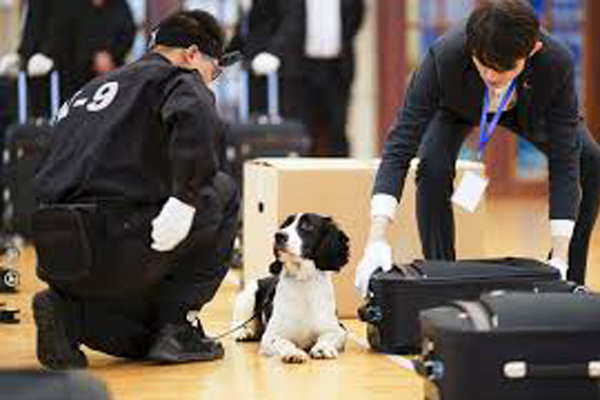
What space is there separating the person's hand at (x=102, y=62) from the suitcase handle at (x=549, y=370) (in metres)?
5.70

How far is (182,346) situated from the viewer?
4.14 m

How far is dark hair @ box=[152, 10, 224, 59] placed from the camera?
4.22m

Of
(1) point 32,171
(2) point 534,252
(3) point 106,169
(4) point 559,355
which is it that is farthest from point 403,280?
(1) point 32,171

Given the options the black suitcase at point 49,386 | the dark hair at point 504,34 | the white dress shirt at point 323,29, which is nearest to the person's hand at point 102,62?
the white dress shirt at point 323,29

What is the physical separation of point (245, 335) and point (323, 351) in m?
0.44

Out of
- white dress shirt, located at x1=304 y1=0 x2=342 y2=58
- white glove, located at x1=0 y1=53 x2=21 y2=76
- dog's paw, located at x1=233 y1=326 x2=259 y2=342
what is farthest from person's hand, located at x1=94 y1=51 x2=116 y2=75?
dog's paw, located at x1=233 y1=326 x2=259 y2=342

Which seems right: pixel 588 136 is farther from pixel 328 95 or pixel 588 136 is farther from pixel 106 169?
pixel 328 95

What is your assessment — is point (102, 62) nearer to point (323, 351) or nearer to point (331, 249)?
point (331, 249)

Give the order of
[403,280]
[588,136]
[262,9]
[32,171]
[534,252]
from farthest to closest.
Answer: [262,9], [32,171], [534,252], [588,136], [403,280]

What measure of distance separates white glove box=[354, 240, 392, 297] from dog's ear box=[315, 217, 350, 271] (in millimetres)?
68

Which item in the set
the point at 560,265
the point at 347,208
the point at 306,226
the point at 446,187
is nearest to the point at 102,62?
the point at 347,208

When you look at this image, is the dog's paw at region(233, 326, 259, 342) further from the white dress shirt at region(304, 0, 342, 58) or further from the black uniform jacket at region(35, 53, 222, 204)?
the white dress shirt at region(304, 0, 342, 58)

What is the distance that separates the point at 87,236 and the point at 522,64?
1.21 meters

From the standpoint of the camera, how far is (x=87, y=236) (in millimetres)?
3934
